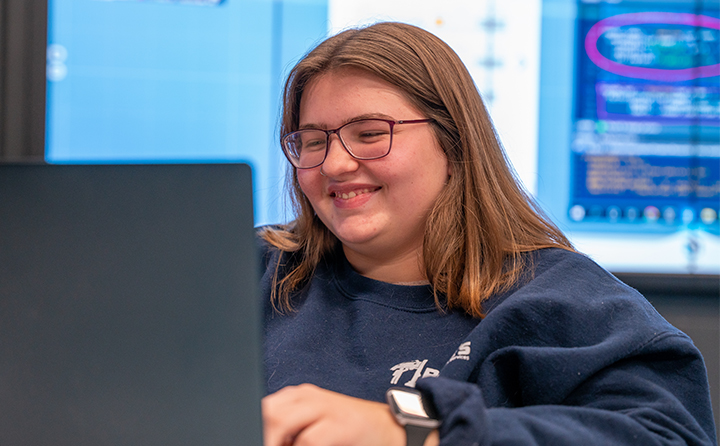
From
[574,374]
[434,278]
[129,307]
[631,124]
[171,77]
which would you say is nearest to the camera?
[129,307]

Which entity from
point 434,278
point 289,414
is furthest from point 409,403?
point 434,278

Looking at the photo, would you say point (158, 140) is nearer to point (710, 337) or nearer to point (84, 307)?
point (84, 307)

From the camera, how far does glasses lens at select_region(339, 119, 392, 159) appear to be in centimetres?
93

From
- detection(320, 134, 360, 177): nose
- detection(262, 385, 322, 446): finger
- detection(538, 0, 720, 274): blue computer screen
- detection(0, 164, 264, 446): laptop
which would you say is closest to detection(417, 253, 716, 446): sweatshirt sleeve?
detection(262, 385, 322, 446): finger

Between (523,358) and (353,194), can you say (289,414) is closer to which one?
(523,358)

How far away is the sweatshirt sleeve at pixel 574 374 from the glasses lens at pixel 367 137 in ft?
1.10

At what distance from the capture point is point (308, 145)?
40.0 inches

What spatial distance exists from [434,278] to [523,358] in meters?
0.25

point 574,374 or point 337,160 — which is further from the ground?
point 337,160

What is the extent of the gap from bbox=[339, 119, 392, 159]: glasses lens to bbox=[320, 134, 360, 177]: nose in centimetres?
1

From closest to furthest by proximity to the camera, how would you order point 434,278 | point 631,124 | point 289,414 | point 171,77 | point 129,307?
1. point 129,307
2. point 289,414
3. point 434,278
4. point 171,77
5. point 631,124

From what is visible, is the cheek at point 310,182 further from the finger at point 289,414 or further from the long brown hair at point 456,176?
the finger at point 289,414

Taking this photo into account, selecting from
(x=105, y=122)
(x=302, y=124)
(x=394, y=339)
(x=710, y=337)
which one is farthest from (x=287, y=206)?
(x=710, y=337)

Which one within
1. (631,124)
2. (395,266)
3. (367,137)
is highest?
(631,124)
